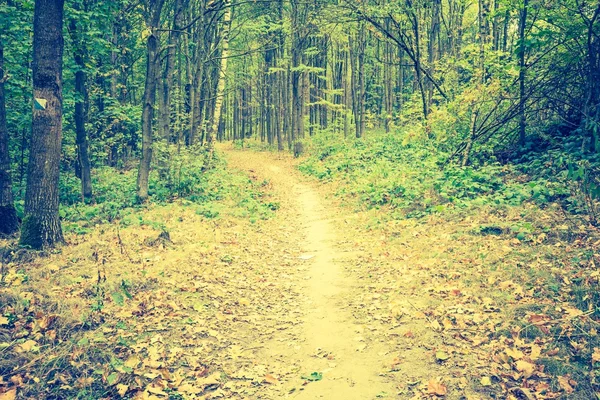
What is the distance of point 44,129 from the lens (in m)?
7.69

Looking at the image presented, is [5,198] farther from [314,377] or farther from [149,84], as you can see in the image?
[314,377]

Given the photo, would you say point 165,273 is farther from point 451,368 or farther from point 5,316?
point 451,368

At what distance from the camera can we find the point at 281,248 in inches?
415

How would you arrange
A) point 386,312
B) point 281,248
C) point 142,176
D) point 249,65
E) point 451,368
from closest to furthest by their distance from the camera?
point 451,368 < point 386,312 < point 281,248 < point 142,176 < point 249,65

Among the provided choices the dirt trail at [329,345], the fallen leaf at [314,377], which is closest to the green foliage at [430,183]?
the dirt trail at [329,345]

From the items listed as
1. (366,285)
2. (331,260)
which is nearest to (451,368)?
(366,285)

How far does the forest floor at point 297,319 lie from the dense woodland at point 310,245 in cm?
3

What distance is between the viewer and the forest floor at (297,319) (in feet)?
15.0

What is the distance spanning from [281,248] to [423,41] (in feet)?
74.1

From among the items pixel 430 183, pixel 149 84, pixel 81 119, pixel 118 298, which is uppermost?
pixel 149 84

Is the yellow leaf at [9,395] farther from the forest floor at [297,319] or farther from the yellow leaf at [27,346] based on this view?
the yellow leaf at [27,346]

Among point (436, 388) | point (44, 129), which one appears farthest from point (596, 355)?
point (44, 129)

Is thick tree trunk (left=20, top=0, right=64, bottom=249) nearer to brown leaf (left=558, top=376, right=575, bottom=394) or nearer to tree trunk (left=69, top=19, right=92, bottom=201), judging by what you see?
tree trunk (left=69, top=19, right=92, bottom=201)

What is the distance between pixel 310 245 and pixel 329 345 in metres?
5.07
